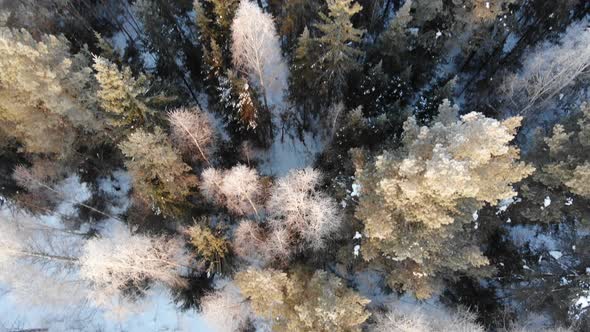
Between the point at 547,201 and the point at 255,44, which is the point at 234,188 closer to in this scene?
the point at 255,44

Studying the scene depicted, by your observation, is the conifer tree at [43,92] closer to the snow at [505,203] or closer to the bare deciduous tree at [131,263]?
the bare deciduous tree at [131,263]

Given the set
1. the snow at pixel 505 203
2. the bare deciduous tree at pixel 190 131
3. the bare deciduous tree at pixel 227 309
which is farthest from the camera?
the bare deciduous tree at pixel 227 309

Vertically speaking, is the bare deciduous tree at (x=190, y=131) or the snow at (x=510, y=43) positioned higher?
the snow at (x=510, y=43)

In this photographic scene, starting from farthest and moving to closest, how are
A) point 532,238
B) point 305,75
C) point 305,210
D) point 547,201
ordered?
point 532,238 → point 305,75 → point 305,210 → point 547,201

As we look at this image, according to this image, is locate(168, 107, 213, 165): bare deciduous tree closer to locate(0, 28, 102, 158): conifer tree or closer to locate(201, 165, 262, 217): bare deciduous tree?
locate(201, 165, 262, 217): bare deciduous tree

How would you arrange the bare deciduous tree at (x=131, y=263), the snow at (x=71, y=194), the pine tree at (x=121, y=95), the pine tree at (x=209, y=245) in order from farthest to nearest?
the snow at (x=71, y=194), the bare deciduous tree at (x=131, y=263), the pine tree at (x=209, y=245), the pine tree at (x=121, y=95)

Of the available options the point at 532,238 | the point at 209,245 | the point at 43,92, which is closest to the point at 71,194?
the point at 43,92

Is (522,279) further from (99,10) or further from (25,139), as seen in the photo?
(99,10)

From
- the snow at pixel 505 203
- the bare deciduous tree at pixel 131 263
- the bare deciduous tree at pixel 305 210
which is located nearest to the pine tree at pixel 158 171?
the bare deciduous tree at pixel 131 263
